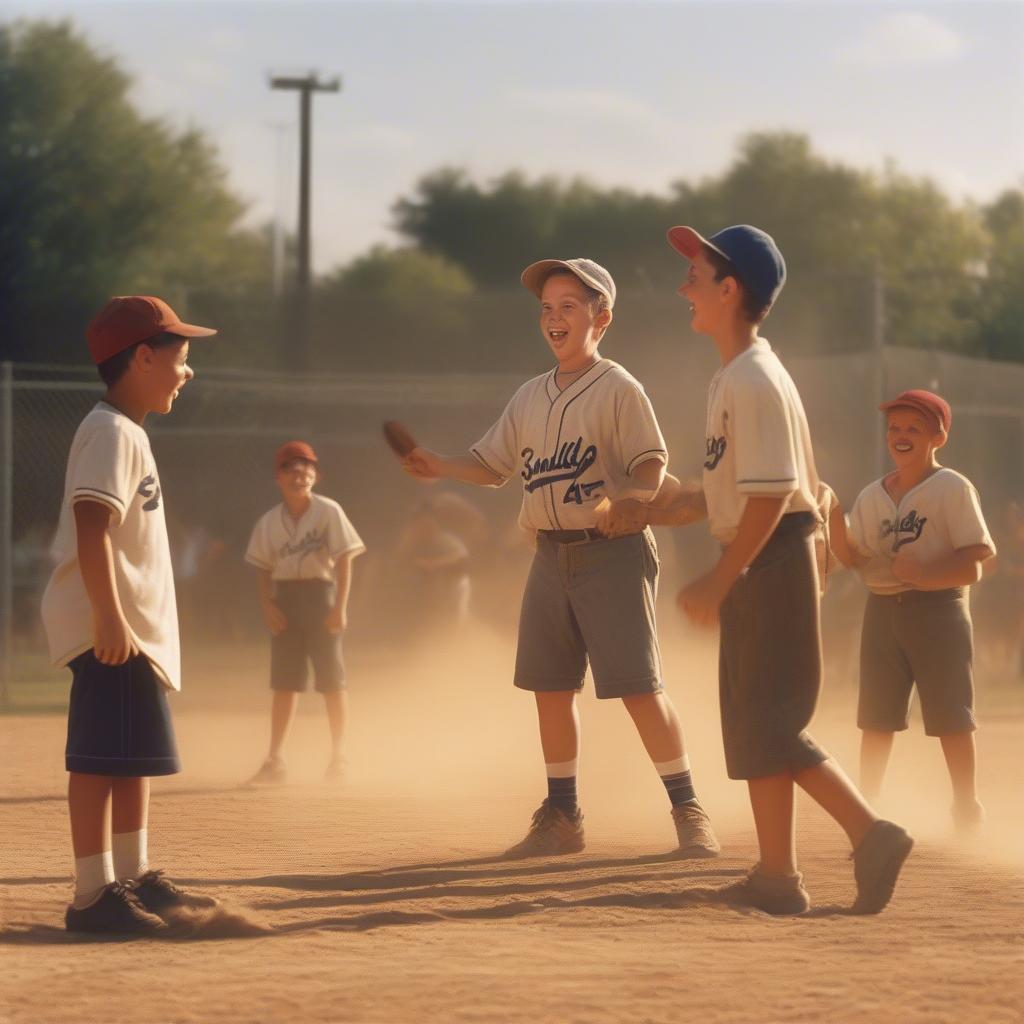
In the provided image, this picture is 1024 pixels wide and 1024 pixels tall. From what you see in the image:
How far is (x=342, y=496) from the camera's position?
62.2ft

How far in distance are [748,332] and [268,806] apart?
3.53 meters

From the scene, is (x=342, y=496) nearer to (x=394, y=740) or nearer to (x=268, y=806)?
(x=394, y=740)

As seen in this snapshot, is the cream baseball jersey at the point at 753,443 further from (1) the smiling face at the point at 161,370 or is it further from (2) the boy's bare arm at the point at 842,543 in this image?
(1) the smiling face at the point at 161,370

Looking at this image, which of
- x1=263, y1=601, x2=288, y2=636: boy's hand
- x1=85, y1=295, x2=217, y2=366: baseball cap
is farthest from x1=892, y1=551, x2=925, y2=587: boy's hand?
x1=263, y1=601, x2=288, y2=636: boy's hand

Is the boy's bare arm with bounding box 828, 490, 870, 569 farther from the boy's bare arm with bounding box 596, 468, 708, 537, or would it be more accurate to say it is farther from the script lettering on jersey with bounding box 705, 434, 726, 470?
the script lettering on jersey with bounding box 705, 434, 726, 470

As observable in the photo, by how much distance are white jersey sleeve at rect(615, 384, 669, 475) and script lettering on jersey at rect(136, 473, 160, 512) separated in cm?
166

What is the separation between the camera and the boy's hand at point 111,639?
466 centimetres

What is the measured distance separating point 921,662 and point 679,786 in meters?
1.20

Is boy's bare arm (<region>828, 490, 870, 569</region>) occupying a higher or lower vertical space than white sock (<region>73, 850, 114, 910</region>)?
higher

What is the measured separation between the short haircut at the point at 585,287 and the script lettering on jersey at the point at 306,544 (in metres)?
2.83

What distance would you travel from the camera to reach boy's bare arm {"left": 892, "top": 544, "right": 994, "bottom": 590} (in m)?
6.34

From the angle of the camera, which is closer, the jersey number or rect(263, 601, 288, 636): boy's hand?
the jersey number

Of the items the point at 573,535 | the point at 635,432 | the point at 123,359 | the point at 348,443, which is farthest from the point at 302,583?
the point at 348,443

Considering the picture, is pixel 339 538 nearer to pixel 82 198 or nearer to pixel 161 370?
pixel 161 370
